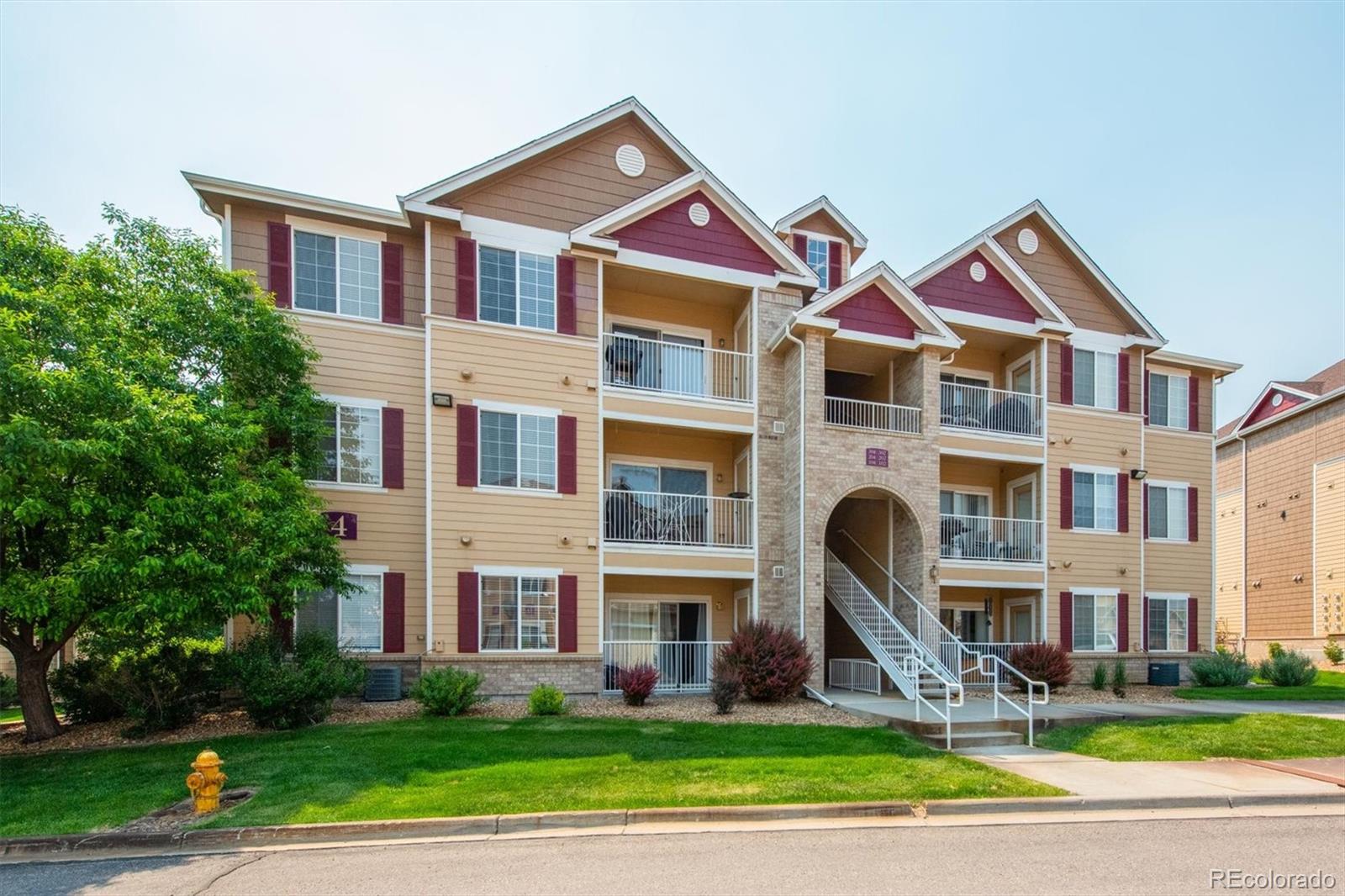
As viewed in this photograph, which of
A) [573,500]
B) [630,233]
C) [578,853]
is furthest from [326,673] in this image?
[630,233]

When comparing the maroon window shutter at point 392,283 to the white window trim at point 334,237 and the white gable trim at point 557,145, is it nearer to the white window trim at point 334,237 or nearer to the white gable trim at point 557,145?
the white window trim at point 334,237

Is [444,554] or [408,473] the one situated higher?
[408,473]

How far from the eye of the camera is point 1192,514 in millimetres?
21156

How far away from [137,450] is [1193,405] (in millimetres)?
25032

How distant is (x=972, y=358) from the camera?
20734 mm

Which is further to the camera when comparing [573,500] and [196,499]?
[573,500]

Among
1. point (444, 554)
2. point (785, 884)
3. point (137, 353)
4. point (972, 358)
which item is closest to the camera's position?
point (785, 884)

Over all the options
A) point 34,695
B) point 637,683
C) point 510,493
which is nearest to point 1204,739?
point 637,683

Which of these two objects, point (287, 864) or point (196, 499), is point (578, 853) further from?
point (196, 499)

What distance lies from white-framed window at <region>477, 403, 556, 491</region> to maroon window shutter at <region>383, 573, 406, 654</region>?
2536 mm

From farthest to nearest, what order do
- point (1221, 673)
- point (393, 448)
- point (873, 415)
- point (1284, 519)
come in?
point (1284, 519), point (1221, 673), point (873, 415), point (393, 448)

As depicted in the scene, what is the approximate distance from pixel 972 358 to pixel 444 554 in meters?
14.9

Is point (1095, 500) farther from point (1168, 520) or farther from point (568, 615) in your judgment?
point (568, 615)

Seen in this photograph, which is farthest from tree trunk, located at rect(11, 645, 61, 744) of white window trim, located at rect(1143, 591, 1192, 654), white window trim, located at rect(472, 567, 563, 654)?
white window trim, located at rect(1143, 591, 1192, 654)
